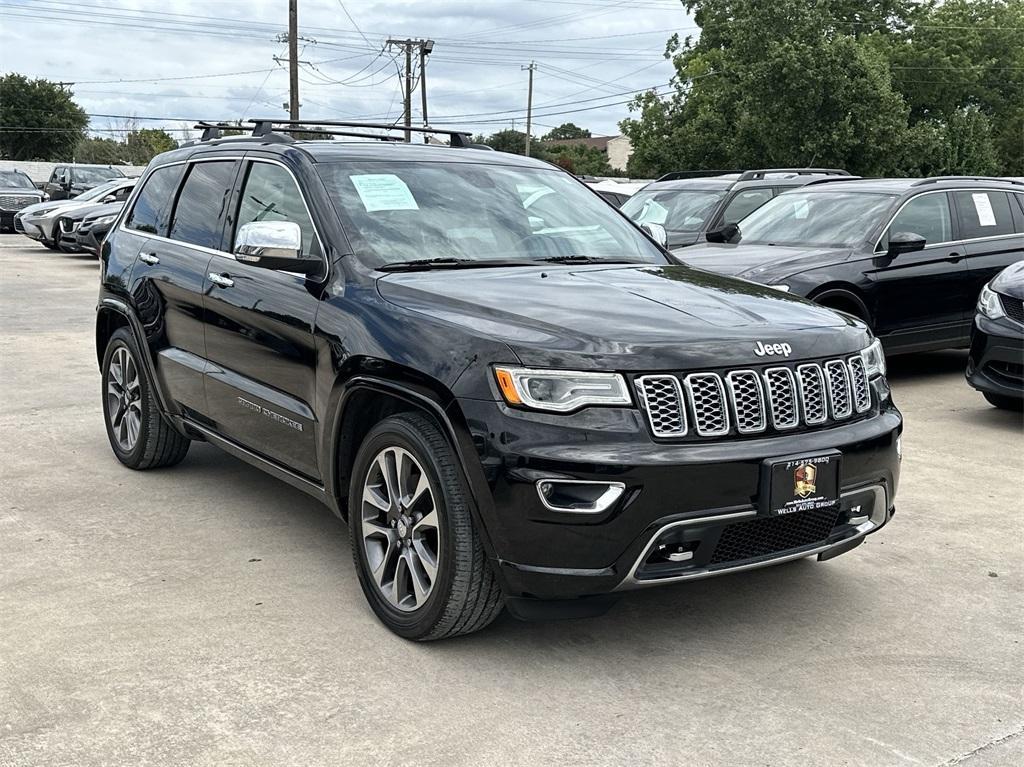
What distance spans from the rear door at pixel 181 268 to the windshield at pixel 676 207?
746 centimetres

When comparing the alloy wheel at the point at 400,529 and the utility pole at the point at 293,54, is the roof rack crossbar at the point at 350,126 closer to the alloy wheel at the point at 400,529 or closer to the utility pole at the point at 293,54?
the alloy wheel at the point at 400,529

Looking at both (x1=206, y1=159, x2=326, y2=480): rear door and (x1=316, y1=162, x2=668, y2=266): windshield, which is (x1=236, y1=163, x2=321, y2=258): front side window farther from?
(x1=316, y1=162, x2=668, y2=266): windshield

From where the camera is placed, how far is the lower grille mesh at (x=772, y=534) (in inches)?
143

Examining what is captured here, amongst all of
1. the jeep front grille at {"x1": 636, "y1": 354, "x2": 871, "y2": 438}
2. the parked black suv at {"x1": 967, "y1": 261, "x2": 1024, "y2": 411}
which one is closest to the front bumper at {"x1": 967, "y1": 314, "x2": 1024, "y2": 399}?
the parked black suv at {"x1": 967, "y1": 261, "x2": 1024, "y2": 411}

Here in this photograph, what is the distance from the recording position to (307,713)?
11.2 feet

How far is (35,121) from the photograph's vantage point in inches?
3462

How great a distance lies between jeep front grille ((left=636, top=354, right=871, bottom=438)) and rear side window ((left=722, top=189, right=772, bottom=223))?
8.96 m

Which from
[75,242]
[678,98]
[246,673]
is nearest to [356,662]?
[246,673]

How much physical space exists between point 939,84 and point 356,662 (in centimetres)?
5317

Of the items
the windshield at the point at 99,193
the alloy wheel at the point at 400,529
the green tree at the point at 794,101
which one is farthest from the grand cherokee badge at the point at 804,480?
the green tree at the point at 794,101

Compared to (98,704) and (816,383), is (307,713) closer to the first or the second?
(98,704)

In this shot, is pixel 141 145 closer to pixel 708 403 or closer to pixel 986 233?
pixel 986 233

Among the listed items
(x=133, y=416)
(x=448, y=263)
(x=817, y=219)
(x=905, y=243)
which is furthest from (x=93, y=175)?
(x=448, y=263)

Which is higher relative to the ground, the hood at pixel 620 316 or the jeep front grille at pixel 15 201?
the jeep front grille at pixel 15 201
